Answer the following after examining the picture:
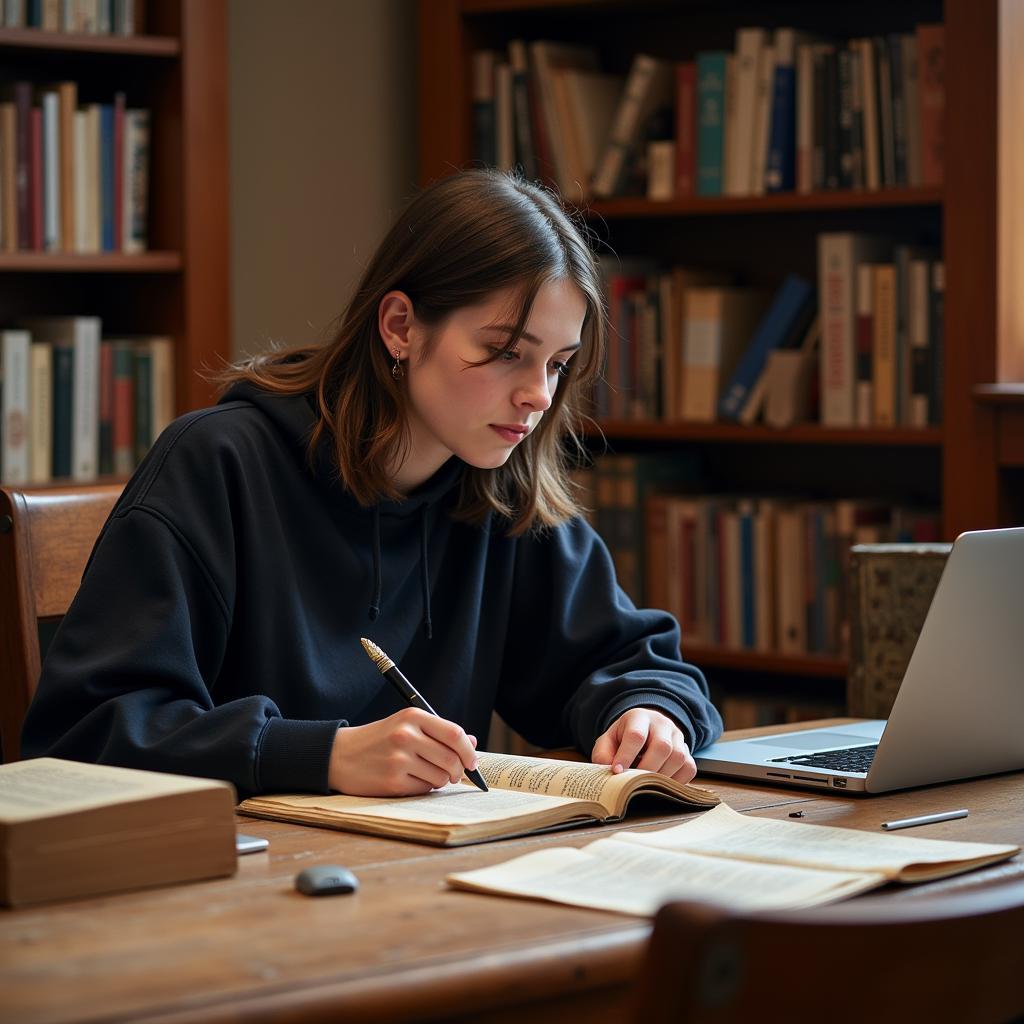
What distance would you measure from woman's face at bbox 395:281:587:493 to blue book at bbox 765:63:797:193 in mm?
1419

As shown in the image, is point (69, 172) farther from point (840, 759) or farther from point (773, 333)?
point (840, 759)

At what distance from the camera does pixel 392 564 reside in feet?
6.02

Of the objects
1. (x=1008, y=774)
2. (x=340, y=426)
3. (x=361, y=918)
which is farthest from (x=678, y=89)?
(x=361, y=918)

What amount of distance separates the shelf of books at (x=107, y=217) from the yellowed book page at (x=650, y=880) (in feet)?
6.08

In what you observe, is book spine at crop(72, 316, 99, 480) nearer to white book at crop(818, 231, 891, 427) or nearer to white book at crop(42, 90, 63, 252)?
white book at crop(42, 90, 63, 252)

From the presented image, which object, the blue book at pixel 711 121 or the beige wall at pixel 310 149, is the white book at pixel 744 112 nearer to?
the blue book at pixel 711 121

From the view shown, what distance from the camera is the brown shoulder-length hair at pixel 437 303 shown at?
1728 mm

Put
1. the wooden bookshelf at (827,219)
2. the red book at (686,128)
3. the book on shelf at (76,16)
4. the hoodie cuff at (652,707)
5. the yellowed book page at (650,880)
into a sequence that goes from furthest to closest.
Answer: the red book at (686,128) < the book on shelf at (76,16) < the wooden bookshelf at (827,219) < the hoodie cuff at (652,707) < the yellowed book page at (650,880)

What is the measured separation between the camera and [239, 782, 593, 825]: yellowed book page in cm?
132

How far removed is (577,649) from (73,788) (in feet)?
2.69

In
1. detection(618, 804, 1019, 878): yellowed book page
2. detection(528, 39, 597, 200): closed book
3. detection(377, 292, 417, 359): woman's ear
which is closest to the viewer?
detection(618, 804, 1019, 878): yellowed book page

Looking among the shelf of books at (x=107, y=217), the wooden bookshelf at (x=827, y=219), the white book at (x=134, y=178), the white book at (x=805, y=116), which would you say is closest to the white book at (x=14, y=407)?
the shelf of books at (x=107, y=217)

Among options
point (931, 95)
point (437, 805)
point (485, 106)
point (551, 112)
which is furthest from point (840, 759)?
point (485, 106)

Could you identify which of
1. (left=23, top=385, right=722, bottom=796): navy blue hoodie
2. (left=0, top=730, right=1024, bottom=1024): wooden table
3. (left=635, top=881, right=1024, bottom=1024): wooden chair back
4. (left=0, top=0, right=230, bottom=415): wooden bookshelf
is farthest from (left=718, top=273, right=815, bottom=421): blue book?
(left=635, top=881, right=1024, bottom=1024): wooden chair back
